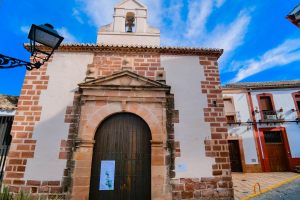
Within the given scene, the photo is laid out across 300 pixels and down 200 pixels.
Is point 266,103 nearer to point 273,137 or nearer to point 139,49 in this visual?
point 273,137

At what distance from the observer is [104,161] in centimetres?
464

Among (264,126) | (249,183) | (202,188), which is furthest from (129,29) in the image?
(264,126)

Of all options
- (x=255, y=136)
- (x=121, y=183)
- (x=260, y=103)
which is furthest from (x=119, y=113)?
(x=260, y=103)

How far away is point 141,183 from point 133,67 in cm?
315

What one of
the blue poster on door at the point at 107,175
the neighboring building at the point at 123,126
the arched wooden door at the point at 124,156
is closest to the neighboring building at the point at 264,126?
the neighboring building at the point at 123,126

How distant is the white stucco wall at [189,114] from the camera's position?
4711 millimetres

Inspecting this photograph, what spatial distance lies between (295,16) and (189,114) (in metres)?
3.22

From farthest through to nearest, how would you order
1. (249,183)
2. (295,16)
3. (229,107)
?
(229,107)
(249,183)
(295,16)

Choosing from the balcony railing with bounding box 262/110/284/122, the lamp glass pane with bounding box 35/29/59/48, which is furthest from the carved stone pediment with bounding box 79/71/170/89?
the balcony railing with bounding box 262/110/284/122

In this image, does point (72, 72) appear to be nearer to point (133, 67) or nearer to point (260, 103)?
point (133, 67)

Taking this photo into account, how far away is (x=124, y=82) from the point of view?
5.30 metres

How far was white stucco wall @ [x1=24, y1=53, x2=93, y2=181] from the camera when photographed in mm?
4520

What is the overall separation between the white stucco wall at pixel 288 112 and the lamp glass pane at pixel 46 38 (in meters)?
13.9

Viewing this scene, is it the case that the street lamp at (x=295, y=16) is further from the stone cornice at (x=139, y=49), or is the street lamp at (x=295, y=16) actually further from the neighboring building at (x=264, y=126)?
the neighboring building at (x=264, y=126)
